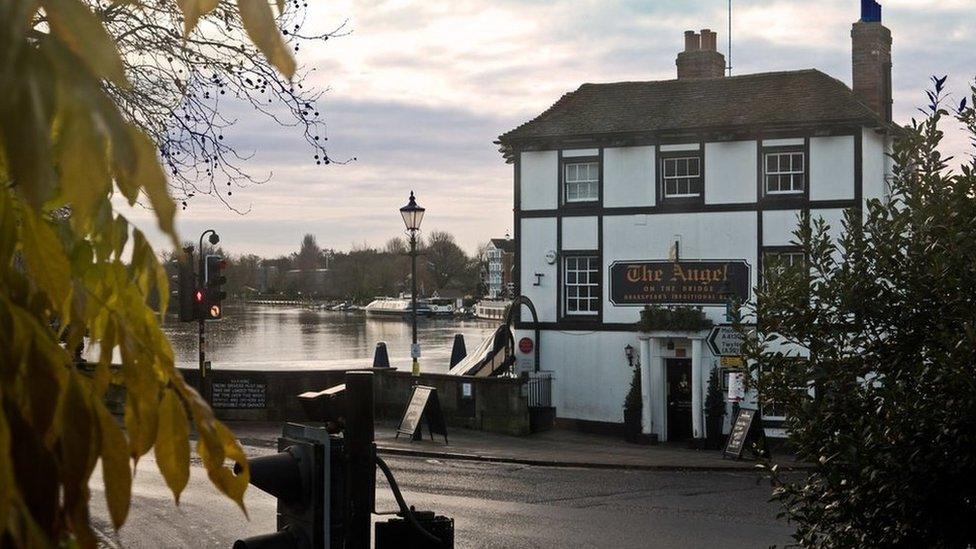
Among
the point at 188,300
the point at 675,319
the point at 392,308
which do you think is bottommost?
the point at 392,308

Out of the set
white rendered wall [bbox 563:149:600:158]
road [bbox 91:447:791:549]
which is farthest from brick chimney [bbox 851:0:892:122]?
road [bbox 91:447:791:549]

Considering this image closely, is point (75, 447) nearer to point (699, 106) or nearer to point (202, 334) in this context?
point (202, 334)

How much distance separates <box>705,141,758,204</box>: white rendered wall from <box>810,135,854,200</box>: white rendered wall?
1461 mm

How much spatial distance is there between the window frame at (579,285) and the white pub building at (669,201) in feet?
0.10

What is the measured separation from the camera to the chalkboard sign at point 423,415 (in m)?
25.8

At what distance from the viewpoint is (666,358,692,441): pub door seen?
2842 cm

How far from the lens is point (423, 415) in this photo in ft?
85.8

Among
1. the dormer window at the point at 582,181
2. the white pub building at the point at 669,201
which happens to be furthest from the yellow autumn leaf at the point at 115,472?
the dormer window at the point at 582,181

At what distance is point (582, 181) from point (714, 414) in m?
7.25

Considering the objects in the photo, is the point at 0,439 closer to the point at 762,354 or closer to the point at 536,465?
the point at 762,354

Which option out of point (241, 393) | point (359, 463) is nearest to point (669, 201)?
point (241, 393)

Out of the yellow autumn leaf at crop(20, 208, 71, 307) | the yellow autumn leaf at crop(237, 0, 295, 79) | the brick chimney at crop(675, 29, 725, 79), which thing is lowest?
the yellow autumn leaf at crop(20, 208, 71, 307)

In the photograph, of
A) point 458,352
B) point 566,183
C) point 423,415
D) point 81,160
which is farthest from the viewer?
point 458,352

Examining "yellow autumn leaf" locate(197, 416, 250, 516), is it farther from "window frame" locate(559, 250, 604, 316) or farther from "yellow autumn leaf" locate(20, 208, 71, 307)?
"window frame" locate(559, 250, 604, 316)
